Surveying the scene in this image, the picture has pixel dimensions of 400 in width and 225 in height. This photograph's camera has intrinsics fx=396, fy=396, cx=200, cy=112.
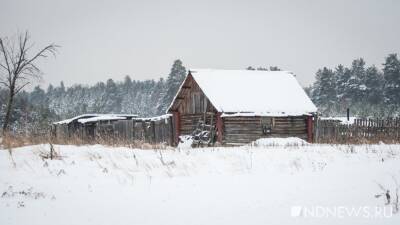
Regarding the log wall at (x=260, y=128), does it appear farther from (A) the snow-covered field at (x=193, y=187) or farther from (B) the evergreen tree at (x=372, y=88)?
(B) the evergreen tree at (x=372, y=88)

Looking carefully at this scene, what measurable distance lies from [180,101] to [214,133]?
492 centimetres

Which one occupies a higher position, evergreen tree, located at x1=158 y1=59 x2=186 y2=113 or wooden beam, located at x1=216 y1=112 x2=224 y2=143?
evergreen tree, located at x1=158 y1=59 x2=186 y2=113

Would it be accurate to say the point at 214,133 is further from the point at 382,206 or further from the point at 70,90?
the point at 70,90

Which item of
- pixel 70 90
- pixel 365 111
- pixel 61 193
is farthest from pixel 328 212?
pixel 70 90

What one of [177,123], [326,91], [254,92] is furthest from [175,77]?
[254,92]

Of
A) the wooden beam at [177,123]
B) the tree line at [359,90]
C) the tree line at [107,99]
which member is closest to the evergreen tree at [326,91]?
the tree line at [359,90]

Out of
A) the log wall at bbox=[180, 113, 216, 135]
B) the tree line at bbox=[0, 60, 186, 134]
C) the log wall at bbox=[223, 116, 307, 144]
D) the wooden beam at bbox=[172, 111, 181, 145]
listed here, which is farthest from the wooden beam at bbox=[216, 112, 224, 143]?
the tree line at bbox=[0, 60, 186, 134]

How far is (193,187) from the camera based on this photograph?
7.05 m

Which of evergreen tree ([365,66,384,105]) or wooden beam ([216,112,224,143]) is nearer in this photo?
wooden beam ([216,112,224,143])

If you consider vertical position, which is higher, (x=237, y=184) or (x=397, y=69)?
(x=397, y=69)

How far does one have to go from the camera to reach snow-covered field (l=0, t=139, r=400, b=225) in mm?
5301

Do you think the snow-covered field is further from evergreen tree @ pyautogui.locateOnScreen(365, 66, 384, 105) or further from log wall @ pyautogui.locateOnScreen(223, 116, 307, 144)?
evergreen tree @ pyautogui.locateOnScreen(365, 66, 384, 105)

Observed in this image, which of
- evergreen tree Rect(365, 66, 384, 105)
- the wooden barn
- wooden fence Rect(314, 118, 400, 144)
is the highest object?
evergreen tree Rect(365, 66, 384, 105)

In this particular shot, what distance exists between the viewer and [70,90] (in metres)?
157
